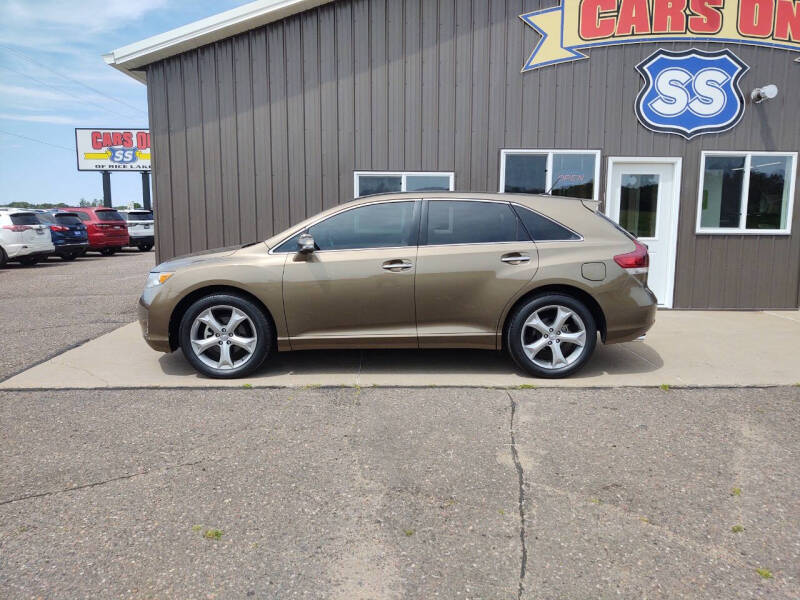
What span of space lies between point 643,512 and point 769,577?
2.03 ft

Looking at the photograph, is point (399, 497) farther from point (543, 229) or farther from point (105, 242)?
point (105, 242)

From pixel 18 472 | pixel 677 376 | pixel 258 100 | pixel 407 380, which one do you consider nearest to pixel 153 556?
pixel 18 472

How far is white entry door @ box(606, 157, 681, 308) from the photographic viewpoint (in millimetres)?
8859

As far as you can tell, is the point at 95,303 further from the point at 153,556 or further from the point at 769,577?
the point at 769,577

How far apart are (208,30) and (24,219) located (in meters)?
11.6

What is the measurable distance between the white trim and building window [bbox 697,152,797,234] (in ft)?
20.1

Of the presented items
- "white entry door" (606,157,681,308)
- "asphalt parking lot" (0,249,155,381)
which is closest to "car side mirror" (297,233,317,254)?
"asphalt parking lot" (0,249,155,381)

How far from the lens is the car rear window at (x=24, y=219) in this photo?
16.4 metres

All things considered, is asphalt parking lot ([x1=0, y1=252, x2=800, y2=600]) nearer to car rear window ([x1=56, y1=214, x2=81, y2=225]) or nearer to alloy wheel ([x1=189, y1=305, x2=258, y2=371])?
alloy wheel ([x1=189, y1=305, x2=258, y2=371])

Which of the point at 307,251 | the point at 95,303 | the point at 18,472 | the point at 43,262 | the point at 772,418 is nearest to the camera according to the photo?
the point at 18,472

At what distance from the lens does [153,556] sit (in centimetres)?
265

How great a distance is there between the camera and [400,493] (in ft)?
10.7

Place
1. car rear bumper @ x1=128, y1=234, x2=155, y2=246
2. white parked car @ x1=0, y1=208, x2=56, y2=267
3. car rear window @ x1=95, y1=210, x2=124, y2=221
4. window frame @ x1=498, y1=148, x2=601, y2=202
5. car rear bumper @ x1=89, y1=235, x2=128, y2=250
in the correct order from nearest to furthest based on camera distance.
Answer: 1. window frame @ x1=498, y1=148, x2=601, y2=202
2. white parked car @ x1=0, y1=208, x2=56, y2=267
3. car rear bumper @ x1=89, y1=235, x2=128, y2=250
4. car rear window @ x1=95, y1=210, x2=124, y2=221
5. car rear bumper @ x1=128, y1=234, x2=155, y2=246

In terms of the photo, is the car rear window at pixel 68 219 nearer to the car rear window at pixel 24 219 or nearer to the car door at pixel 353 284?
the car rear window at pixel 24 219
